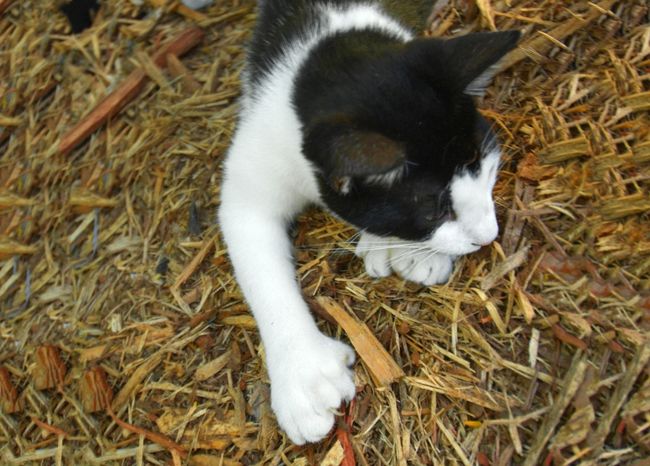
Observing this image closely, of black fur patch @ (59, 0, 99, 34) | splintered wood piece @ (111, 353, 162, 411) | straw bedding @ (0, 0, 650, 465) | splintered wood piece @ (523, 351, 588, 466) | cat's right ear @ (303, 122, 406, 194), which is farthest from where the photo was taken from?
black fur patch @ (59, 0, 99, 34)

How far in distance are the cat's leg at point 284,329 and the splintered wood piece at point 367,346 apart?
0.05 m

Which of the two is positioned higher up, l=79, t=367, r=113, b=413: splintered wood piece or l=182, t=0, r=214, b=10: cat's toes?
l=182, t=0, r=214, b=10: cat's toes

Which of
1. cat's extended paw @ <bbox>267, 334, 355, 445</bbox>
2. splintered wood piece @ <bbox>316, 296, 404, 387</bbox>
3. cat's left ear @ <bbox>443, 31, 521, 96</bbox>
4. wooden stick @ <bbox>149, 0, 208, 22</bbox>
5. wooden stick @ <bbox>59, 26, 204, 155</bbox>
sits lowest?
cat's extended paw @ <bbox>267, 334, 355, 445</bbox>

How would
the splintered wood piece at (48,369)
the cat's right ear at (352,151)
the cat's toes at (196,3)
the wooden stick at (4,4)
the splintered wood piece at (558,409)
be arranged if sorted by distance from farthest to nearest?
1. the wooden stick at (4,4)
2. the cat's toes at (196,3)
3. the splintered wood piece at (48,369)
4. the splintered wood piece at (558,409)
5. the cat's right ear at (352,151)

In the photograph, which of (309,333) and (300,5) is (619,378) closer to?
(309,333)

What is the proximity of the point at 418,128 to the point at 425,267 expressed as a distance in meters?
0.52

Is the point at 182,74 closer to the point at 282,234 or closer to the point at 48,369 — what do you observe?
the point at 282,234

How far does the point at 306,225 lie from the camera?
2496mm

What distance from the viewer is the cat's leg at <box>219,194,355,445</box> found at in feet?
6.47

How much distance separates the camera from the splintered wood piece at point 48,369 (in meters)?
2.52

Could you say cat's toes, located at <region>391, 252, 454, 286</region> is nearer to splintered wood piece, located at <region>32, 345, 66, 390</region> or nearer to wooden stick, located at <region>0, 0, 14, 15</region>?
splintered wood piece, located at <region>32, 345, 66, 390</region>

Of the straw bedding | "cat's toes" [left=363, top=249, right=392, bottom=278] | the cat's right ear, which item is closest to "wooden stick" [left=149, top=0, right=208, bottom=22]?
the straw bedding

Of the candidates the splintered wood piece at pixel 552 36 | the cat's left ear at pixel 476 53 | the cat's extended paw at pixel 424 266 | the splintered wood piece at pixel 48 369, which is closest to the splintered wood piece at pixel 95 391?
the splintered wood piece at pixel 48 369

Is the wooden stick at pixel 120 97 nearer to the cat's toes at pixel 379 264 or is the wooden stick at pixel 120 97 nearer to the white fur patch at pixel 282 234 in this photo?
the white fur patch at pixel 282 234
